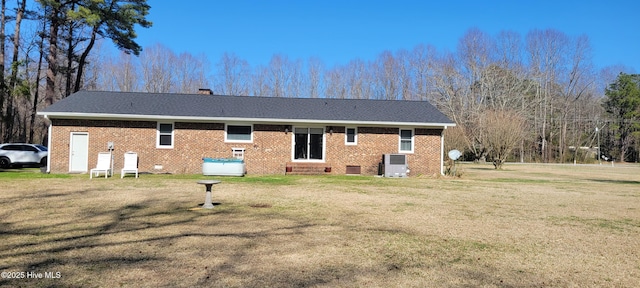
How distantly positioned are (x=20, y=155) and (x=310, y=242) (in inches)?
866

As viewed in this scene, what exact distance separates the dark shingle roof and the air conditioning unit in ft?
6.25

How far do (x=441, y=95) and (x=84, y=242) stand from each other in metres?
46.9

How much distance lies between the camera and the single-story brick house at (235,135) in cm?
1806

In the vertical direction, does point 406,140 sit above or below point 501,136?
below

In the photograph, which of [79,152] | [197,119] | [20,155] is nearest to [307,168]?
[197,119]

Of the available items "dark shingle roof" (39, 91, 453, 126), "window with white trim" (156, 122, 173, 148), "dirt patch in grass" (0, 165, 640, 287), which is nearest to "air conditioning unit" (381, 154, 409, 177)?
"dark shingle roof" (39, 91, 453, 126)

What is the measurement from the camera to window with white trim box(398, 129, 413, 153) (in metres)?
19.6

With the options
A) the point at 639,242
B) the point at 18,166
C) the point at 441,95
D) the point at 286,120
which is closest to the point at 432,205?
the point at 639,242

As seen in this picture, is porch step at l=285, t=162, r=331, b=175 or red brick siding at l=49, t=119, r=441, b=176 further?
porch step at l=285, t=162, r=331, b=175

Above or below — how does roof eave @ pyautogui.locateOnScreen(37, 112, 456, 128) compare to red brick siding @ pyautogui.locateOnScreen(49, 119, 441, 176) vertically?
above

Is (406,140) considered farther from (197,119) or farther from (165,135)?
(165,135)

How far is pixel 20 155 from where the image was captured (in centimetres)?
2125

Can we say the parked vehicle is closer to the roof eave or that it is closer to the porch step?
the roof eave

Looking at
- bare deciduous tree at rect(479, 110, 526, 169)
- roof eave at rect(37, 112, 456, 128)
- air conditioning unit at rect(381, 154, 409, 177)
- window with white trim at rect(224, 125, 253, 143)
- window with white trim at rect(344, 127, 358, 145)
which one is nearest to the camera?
roof eave at rect(37, 112, 456, 128)
